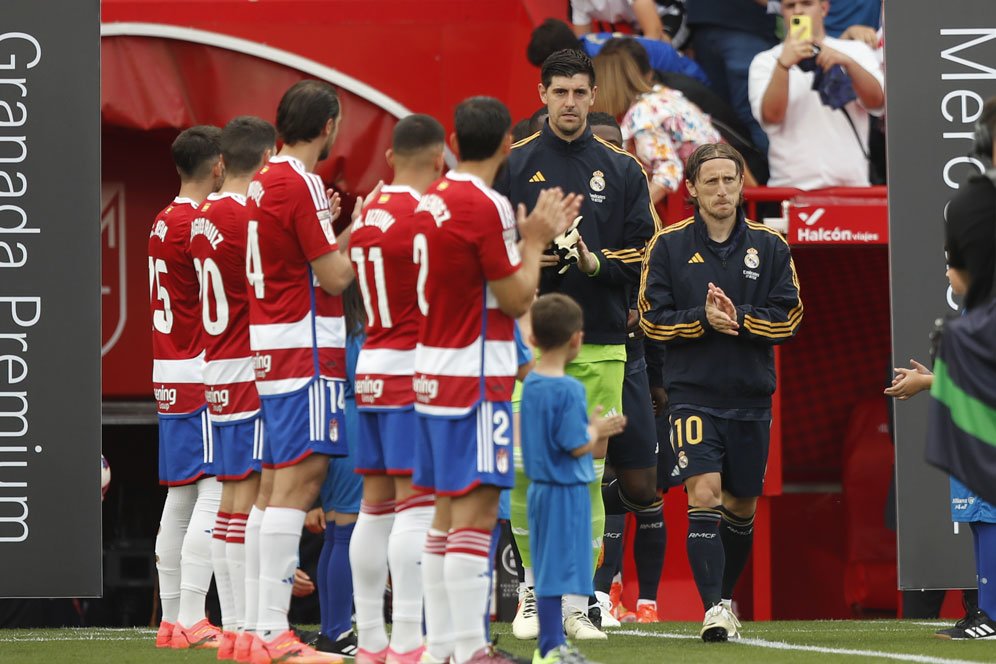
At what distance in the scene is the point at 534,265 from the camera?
5820mm

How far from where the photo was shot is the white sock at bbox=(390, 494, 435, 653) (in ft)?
19.7

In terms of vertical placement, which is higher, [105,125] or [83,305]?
[105,125]

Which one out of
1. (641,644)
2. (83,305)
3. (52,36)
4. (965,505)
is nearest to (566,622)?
(641,644)

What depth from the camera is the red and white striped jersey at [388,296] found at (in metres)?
6.07

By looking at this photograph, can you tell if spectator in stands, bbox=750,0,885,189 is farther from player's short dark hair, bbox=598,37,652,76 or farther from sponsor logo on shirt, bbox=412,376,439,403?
sponsor logo on shirt, bbox=412,376,439,403

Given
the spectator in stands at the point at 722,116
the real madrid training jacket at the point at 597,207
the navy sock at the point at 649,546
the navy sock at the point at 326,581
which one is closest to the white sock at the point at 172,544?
the navy sock at the point at 326,581

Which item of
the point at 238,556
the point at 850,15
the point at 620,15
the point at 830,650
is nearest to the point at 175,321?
the point at 238,556

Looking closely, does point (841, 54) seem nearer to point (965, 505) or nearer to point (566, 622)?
point (965, 505)

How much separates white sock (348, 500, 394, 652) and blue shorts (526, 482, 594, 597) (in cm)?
55

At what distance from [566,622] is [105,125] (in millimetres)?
5506

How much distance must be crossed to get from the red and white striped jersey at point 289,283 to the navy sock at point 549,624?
1.23m

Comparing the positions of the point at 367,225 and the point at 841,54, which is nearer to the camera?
the point at 367,225

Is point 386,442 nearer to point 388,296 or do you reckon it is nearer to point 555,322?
point 388,296

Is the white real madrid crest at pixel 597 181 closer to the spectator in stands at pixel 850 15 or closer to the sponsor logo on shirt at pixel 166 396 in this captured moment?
the sponsor logo on shirt at pixel 166 396
